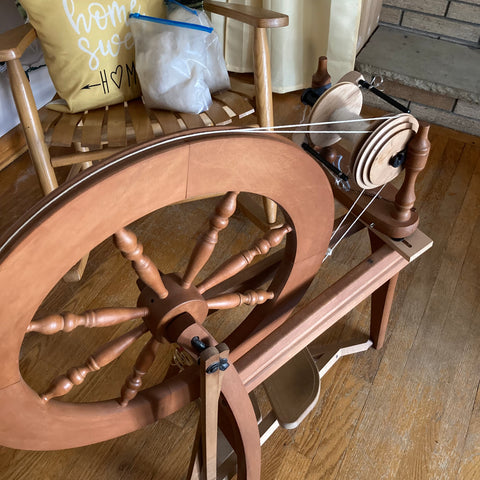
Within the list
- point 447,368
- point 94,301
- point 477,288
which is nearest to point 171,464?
point 94,301

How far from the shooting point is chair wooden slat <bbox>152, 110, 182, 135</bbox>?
140cm

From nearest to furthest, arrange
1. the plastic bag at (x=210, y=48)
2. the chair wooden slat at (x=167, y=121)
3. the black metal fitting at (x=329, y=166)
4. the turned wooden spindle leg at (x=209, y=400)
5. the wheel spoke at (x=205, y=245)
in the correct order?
1. the turned wooden spindle leg at (x=209, y=400)
2. the wheel spoke at (x=205, y=245)
3. the black metal fitting at (x=329, y=166)
4. the chair wooden slat at (x=167, y=121)
5. the plastic bag at (x=210, y=48)

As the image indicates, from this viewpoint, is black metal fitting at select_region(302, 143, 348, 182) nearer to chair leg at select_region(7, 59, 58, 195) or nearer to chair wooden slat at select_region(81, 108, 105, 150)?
chair wooden slat at select_region(81, 108, 105, 150)

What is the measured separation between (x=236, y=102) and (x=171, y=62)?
0.71 feet

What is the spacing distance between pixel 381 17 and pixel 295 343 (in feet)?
6.71

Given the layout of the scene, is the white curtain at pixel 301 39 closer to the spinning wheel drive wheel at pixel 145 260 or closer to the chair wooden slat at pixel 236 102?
the chair wooden slat at pixel 236 102

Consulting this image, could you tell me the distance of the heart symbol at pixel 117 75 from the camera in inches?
58.9

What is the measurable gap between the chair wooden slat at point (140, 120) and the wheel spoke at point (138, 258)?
62 centimetres

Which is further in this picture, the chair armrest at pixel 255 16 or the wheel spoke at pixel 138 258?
the chair armrest at pixel 255 16

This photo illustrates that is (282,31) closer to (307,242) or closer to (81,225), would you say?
(307,242)

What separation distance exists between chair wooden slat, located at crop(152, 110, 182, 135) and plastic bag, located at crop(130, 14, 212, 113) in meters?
0.02

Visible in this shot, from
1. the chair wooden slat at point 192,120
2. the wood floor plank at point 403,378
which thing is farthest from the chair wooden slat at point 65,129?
the wood floor plank at point 403,378

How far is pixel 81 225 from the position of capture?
2.15 feet

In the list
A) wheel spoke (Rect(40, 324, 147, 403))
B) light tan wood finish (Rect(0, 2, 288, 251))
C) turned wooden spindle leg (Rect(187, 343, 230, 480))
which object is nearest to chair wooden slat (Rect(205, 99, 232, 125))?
light tan wood finish (Rect(0, 2, 288, 251))
